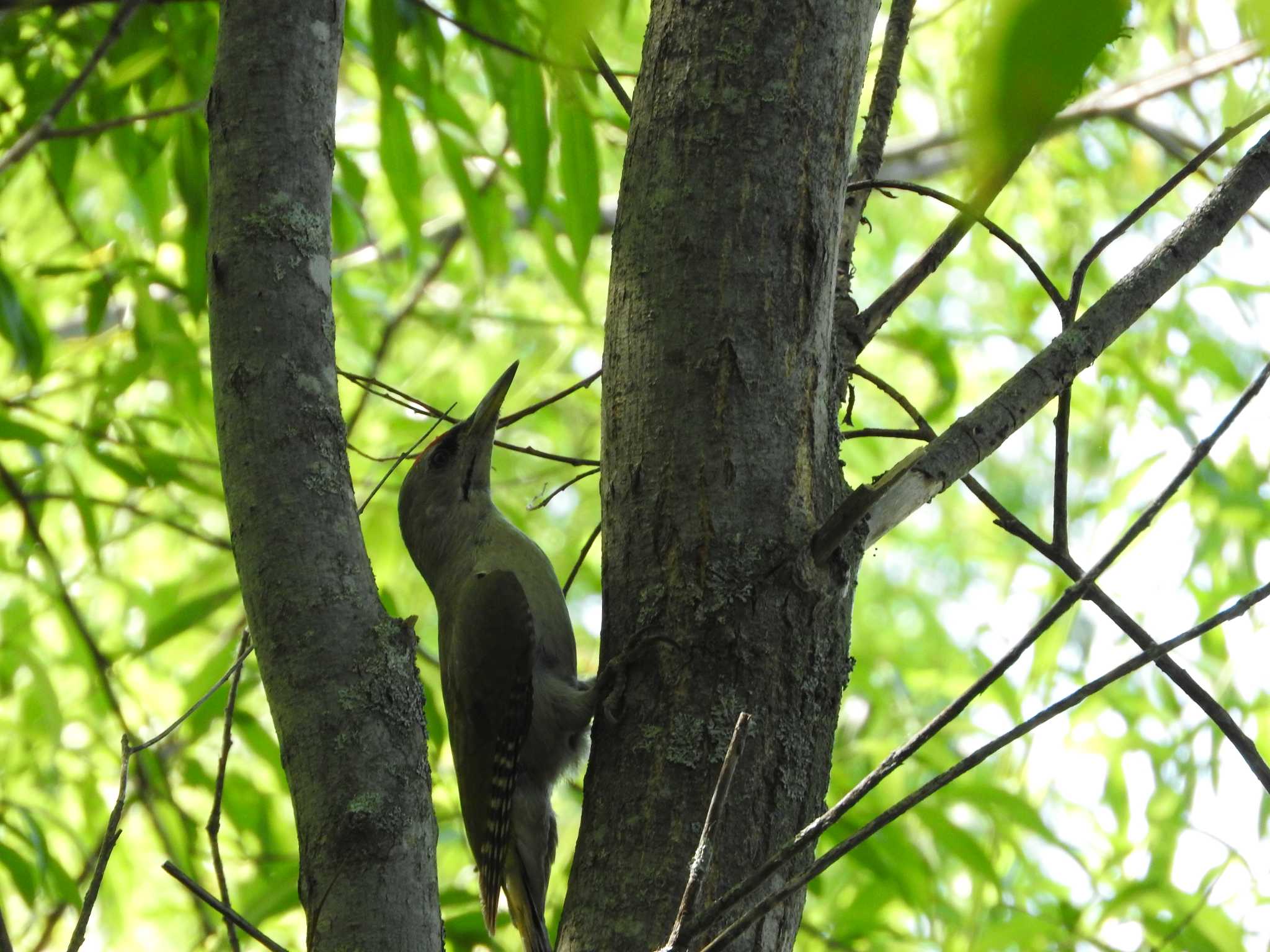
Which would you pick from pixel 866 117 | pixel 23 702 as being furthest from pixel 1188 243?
pixel 23 702

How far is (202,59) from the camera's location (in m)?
3.11

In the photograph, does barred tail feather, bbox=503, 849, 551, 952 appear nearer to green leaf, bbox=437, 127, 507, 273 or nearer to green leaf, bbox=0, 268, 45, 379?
green leaf, bbox=437, 127, 507, 273

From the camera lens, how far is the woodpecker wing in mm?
2805

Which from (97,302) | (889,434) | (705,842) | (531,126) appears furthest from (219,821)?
(97,302)

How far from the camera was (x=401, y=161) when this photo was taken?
3.17m

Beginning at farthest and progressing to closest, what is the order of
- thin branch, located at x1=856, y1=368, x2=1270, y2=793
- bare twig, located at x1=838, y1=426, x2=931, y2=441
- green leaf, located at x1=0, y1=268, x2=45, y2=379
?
1. green leaf, located at x1=0, y1=268, x2=45, y2=379
2. bare twig, located at x1=838, y1=426, x2=931, y2=441
3. thin branch, located at x1=856, y1=368, x2=1270, y2=793

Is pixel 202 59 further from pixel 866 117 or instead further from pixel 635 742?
pixel 635 742

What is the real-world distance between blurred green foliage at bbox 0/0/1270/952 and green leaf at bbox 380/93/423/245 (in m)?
0.01

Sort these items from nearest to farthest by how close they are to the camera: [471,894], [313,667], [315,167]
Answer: [313,667] → [315,167] → [471,894]

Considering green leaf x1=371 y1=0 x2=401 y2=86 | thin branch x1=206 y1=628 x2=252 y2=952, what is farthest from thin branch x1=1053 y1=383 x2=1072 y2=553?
green leaf x1=371 y1=0 x2=401 y2=86

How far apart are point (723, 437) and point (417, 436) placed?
217cm

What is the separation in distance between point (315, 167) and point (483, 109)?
17.8ft

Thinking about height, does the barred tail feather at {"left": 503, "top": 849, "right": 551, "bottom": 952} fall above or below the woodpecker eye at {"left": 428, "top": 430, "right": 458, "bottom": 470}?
below

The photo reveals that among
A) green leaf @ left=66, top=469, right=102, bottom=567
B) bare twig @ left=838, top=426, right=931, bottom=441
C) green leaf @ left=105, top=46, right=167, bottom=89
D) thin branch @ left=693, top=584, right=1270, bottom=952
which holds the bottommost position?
thin branch @ left=693, top=584, right=1270, bottom=952
